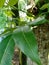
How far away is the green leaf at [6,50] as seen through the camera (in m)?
0.50

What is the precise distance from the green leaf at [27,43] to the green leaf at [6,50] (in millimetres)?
22

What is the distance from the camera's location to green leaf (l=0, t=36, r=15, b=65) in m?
0.50

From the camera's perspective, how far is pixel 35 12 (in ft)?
2.63

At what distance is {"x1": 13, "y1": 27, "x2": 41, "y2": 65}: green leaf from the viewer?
47cm

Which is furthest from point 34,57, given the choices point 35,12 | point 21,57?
point 35,12

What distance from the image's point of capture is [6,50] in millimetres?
508

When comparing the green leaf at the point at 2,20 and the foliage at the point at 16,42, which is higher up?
the green leaf at the point at 2,20

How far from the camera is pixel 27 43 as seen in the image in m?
0.50

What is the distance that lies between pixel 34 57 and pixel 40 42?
248 millimetres

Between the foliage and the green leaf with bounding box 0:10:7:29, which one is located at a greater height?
the green leaf with bounding box 0:10:7:29

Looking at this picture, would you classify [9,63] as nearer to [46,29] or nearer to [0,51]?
[0,51]

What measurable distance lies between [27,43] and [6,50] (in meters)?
0.06

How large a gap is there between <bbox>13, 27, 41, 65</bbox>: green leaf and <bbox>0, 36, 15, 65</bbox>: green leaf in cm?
2

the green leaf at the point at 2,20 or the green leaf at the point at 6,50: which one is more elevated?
the green leaf at the point at 2,20
